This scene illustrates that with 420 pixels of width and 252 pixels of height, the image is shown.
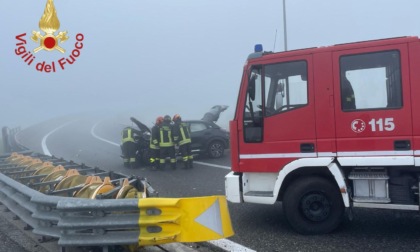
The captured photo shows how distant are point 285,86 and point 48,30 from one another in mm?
5470

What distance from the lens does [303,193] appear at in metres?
6.11

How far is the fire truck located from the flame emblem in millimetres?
4529

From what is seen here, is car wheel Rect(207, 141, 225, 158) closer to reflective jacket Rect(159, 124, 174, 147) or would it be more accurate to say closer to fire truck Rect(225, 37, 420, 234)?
reflective jacket Rect(159, 124, 174, 147)

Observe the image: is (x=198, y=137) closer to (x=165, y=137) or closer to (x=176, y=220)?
(x=165, y=137)

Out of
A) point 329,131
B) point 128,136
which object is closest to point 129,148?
point 128,136

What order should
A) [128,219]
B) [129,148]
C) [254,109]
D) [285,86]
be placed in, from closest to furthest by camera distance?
[128,219], [285,86], [254,109], [129,148]

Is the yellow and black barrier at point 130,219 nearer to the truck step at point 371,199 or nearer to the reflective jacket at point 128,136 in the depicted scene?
the truck step at point 371,199

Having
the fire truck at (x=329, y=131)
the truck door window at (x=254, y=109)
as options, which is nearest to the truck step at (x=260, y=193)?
the fire truck at (x=329, y=131)

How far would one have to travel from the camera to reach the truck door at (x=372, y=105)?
5637 millimetres

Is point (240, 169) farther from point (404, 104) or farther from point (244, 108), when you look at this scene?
point (404, 104)

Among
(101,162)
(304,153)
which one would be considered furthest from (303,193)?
(101,162)

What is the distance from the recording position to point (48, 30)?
9.29 metres

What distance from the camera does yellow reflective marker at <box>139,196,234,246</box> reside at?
4.64 metres

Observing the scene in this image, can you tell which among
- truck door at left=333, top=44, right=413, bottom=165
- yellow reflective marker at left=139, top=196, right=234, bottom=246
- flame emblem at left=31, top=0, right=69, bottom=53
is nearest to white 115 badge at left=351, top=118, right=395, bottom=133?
truck door at left=333, top=44, right=413, bottom=165
